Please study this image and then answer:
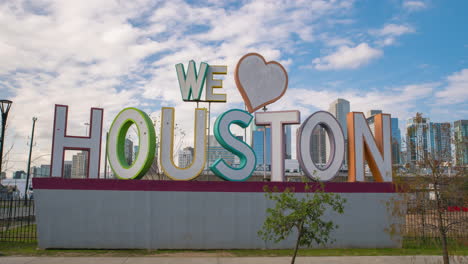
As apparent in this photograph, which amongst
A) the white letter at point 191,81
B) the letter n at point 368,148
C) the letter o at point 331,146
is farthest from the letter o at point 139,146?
the letter n at point 368,148

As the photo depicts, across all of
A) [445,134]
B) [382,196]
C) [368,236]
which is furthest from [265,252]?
[445,134]

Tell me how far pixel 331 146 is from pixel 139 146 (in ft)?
26.6

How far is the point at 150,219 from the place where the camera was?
15.0m

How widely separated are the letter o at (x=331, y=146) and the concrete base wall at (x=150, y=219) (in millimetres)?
2282

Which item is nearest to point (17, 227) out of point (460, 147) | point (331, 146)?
point (331, 146)

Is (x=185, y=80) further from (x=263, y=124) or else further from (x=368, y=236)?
(x=368, y=236)

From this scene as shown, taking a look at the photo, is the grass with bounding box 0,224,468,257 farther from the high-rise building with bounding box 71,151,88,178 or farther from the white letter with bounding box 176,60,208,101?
the high-rise building with bounding box 71,151,88,178

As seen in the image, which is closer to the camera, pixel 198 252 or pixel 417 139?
pixel 417 139

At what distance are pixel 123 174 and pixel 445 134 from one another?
38.3ft

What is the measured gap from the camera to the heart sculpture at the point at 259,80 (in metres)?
16.5

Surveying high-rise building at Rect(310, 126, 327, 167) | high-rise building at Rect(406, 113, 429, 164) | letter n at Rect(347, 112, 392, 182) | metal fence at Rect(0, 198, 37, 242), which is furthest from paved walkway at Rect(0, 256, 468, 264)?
high-rise building at Rect(310, 126, 327, 167)

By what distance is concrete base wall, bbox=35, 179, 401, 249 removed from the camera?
14711 millimetres

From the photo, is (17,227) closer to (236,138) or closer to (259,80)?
(236,138)

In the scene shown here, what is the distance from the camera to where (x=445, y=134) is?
11680 millimetres
